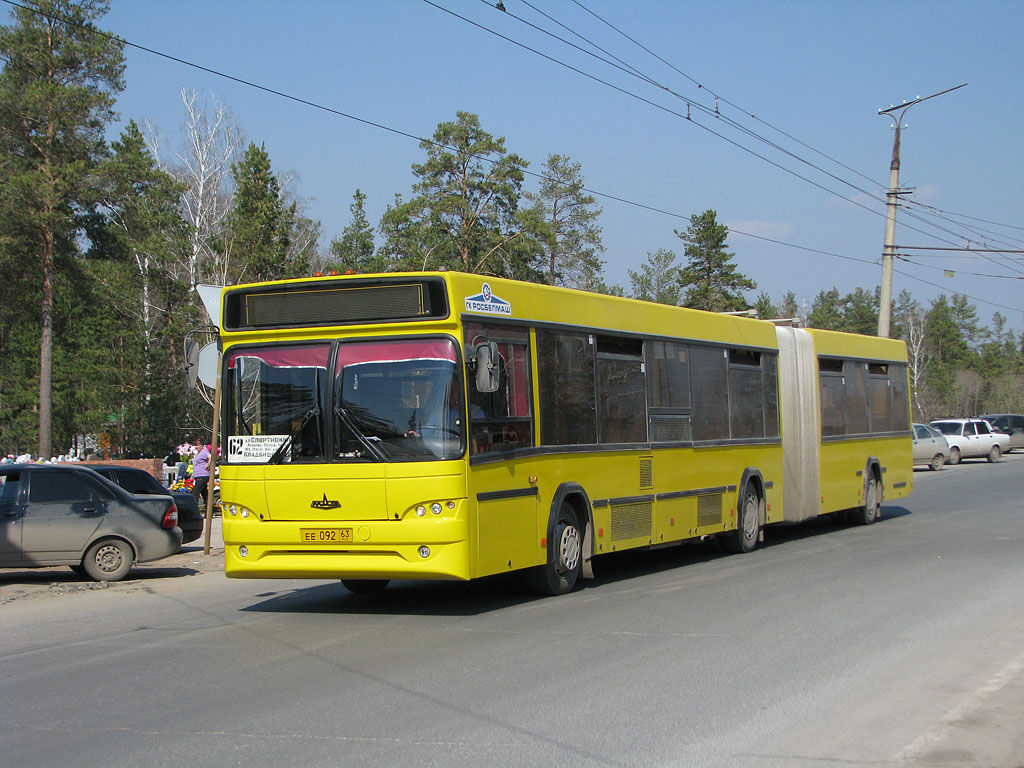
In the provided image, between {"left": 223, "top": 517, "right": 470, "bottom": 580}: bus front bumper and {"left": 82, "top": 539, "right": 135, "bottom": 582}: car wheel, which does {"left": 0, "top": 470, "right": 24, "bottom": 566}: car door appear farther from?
{"left": 223, "top": 517, "right": 470, "bottom": 580}: bus front bumper

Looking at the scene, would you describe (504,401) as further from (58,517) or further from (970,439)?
(970,439)

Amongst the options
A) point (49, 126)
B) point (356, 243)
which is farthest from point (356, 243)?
point (49, 126)

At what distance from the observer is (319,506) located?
32.2ft

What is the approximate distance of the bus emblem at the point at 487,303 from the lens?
9992 mm

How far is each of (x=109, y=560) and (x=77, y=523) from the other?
0.67 meters

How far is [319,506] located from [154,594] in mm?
4130

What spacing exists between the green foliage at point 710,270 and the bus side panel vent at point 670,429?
4980 cm

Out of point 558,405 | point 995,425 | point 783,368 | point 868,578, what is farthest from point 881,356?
point 995,425

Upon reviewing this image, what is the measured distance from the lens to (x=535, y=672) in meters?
7.48

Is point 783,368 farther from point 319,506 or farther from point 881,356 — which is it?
point 319,506

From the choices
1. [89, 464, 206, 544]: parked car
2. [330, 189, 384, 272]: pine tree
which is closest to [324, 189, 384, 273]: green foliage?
[330, 189, 384, 272]: pine tree

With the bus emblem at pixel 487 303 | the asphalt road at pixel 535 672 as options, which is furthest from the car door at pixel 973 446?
the bus emblem at pixel 487 303

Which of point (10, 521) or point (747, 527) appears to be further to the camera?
point (747, 527)

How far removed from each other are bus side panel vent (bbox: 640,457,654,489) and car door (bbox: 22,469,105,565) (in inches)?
273
